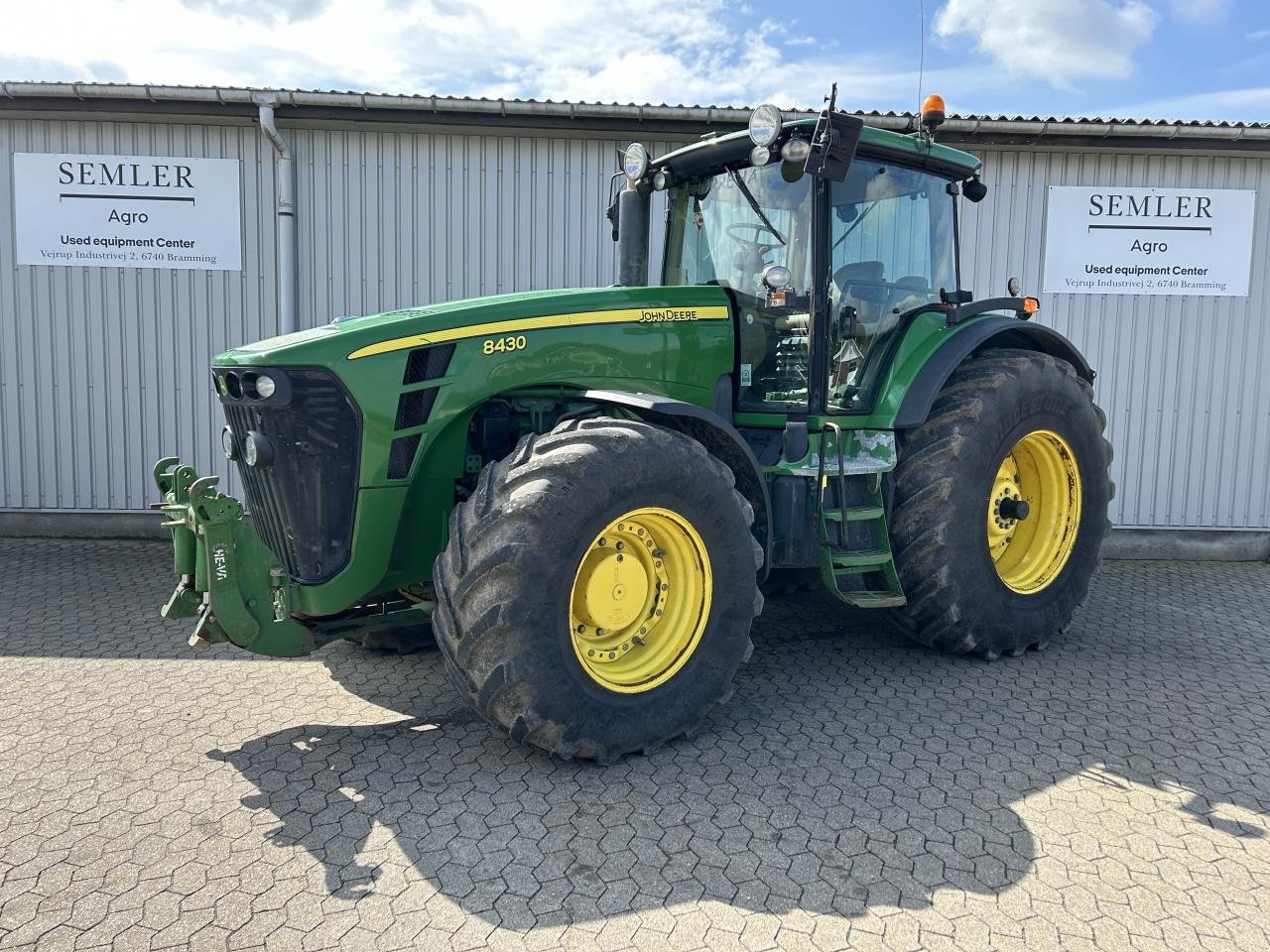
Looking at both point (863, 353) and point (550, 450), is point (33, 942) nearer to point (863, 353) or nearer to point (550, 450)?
point (550, 450)

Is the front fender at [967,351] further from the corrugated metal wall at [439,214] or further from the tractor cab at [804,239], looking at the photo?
the corrugated metal wall at [439,214]

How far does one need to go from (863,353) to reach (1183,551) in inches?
183

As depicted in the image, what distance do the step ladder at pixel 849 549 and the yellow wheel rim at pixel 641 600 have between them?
3.06 feet

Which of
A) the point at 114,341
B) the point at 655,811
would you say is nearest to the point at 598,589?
the point at 655,811

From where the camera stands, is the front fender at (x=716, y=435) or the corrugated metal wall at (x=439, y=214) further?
the corrugated metal wall at (x=439, y=214)

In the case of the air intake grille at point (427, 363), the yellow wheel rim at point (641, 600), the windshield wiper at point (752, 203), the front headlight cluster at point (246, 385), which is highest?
the windshield wiper at point (752, 203)

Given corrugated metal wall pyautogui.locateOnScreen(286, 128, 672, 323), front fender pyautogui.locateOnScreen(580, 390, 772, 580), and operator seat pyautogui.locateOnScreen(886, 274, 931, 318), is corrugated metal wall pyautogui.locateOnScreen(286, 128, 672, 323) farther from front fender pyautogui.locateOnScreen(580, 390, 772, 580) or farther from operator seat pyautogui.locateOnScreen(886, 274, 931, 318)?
front fender pyautogui.locateOnScreen(580, 390, 772, 580)

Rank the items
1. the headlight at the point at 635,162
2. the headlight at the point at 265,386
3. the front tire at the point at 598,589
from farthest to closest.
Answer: the headlight at the point at 635,162 < the headlight at the point at 265,386 < the front tire at the point at 598,589

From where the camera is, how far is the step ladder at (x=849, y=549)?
448cm

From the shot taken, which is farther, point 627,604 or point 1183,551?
point 1183,551

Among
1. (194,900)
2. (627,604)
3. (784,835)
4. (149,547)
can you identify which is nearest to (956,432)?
(627,604)

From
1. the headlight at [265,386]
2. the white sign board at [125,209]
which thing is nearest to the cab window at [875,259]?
the headlight at [265,386]

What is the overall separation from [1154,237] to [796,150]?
4.81 metres

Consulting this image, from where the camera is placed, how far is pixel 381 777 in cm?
350
